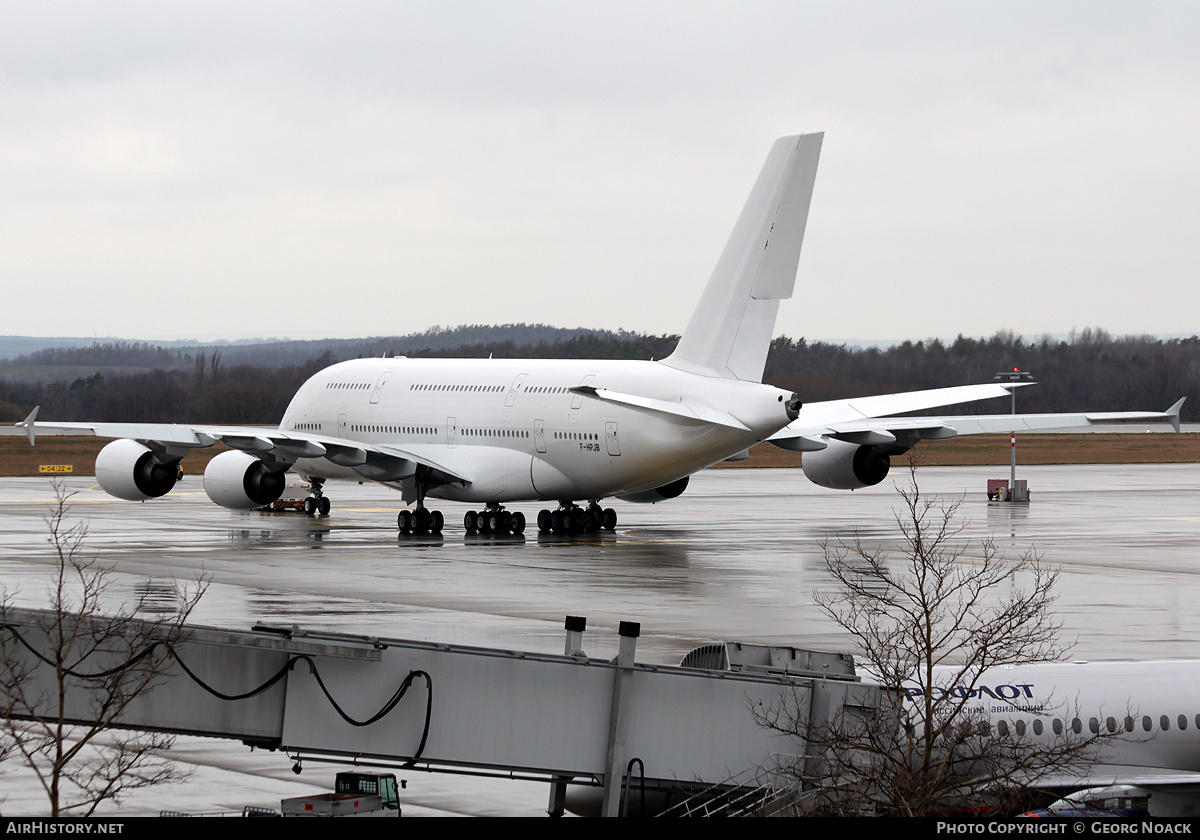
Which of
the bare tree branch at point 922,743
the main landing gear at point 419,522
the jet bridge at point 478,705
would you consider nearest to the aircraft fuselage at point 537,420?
the main landing gear at point 419,522

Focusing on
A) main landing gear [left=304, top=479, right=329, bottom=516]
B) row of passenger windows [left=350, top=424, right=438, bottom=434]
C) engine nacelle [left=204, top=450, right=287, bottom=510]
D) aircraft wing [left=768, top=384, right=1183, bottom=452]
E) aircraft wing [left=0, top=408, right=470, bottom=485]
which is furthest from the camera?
main landing gear [left=304, top=479, right=329, bottom=516]

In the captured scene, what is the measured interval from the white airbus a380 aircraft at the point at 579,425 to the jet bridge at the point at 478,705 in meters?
25.2

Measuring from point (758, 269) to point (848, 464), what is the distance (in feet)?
35.2

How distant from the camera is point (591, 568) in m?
37.8

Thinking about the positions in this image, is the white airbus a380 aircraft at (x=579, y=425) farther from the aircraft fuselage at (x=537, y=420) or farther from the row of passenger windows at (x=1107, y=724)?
the row of passenger windows at (x=1107, y=724)

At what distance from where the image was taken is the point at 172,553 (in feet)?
133

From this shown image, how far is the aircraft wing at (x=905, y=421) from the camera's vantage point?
48.0 m

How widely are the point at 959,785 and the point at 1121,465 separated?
281 feet

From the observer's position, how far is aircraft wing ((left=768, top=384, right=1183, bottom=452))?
47969mm

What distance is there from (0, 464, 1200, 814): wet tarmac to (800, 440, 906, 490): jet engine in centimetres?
177

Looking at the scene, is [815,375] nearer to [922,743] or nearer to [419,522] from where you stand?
[419,522]

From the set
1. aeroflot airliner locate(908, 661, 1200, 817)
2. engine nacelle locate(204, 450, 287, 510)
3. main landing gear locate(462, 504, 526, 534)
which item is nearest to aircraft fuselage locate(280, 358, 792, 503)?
main landing gear locate(462, 504, 526, 534)

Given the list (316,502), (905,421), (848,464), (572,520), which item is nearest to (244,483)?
(316,502)

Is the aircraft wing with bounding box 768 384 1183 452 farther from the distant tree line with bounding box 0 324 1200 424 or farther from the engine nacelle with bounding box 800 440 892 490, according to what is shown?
the distant tree line with bounding box 0 324 1200 424
